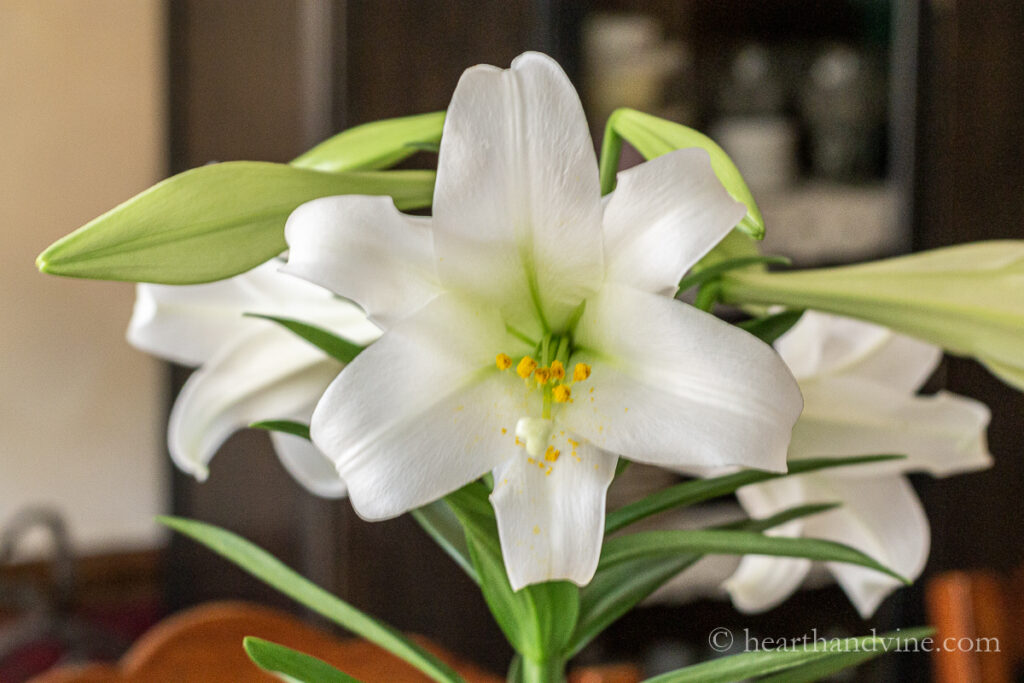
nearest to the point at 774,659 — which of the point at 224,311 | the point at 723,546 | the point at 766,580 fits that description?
the point at 723,546

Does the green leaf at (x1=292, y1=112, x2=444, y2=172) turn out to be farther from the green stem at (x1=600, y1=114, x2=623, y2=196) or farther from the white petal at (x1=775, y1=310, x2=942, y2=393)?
the white petal at (x1=775, y1=310, x2=942, y2=393)

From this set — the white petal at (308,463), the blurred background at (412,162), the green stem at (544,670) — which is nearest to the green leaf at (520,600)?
the green stem at (544,670)

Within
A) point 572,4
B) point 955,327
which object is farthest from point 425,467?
point 572,4

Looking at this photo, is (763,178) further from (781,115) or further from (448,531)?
(448,531)

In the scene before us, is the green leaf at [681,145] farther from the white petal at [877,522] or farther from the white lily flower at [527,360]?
the white petal at [877,522]

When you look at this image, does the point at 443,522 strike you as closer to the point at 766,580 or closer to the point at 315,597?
the point at 315,597

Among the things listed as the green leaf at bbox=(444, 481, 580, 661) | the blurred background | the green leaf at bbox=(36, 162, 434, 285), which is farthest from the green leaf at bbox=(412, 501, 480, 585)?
the blurred background

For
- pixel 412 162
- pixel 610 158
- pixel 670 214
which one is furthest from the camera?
pixel 412 162
